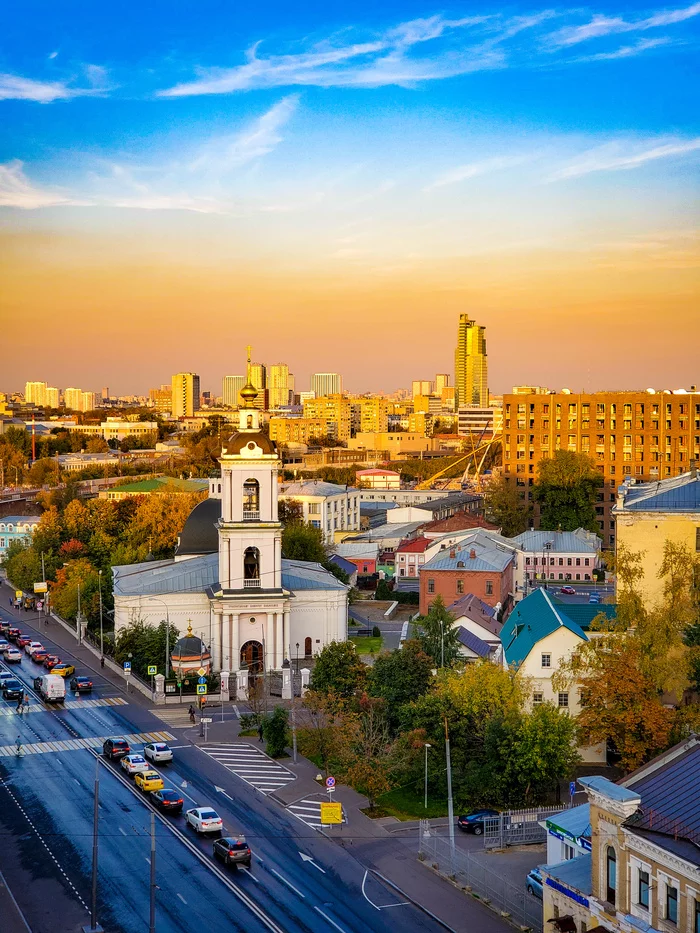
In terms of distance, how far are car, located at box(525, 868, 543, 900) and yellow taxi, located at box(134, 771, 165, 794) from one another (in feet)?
48.2

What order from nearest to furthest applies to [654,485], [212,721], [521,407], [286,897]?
[286,897]
[212,721]
[654,485]
[521,407]

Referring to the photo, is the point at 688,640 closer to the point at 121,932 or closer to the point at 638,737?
the point at 638,737

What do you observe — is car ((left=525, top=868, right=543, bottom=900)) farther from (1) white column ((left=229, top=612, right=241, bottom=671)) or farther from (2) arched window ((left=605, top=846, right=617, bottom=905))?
(1) white column ((left=229, top=612, right=241, bottom=671))

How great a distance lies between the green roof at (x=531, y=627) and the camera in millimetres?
44969

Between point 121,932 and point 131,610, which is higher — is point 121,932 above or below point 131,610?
below

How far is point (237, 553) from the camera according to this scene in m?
58.1

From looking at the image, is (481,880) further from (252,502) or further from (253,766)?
(252,502)

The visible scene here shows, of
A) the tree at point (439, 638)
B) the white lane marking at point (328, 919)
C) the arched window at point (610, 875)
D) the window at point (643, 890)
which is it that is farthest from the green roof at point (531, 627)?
the window at point (643, 890)

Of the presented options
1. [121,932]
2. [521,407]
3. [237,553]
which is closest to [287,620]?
[237,553]

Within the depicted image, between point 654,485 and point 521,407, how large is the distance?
67.2 metres

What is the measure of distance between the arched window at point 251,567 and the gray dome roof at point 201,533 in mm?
11425

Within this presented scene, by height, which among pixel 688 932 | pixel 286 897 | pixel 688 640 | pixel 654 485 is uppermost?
pixel 654 485

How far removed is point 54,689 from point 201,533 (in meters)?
18.4

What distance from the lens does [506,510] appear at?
111 m
